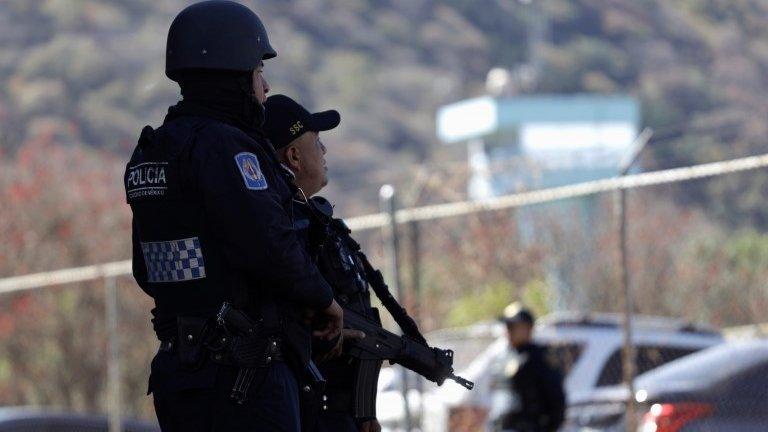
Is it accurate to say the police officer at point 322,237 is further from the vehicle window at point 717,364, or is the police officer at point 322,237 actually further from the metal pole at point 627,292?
the vehicle window at point 717,364

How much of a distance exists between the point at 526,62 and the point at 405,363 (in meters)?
71.5

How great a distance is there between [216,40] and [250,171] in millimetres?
417

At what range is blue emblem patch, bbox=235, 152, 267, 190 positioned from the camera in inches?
170

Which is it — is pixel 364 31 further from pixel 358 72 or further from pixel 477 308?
pixel 477 308

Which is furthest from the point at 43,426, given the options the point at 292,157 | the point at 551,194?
the point at 292,157

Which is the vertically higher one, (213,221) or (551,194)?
(551,194)

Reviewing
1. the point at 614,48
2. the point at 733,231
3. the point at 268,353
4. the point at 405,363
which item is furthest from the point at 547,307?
the point at 614,48

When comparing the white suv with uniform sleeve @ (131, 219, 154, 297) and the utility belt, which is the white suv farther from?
the utility belt

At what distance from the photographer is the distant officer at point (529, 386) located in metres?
9.48

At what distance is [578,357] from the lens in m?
11.2

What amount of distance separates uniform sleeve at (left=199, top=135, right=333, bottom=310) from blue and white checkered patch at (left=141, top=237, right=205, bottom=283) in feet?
0.33

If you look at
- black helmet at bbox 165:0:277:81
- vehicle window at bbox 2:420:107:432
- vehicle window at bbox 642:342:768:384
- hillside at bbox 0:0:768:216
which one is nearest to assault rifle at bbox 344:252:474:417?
black helmet at bbox 165:0:277:81

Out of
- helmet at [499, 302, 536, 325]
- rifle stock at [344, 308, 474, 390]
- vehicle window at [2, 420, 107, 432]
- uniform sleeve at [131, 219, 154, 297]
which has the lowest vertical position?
rifle stock at [344, 308, 474, 390]

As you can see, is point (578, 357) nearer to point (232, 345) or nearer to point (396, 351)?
point (396, 351)
